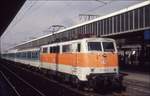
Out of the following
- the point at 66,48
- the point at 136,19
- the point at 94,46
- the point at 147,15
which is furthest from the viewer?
the point at 136,19

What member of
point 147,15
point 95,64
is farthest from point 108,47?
point 147,15

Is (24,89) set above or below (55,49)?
below

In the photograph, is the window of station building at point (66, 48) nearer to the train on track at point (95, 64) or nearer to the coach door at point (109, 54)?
the train on track at point (95, 64)

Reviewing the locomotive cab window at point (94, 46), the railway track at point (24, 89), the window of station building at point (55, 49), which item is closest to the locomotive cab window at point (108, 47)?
the locomotive cab window at point (94, 46)

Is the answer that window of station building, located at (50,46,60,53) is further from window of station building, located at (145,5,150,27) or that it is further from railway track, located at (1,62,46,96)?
window of station building, located at (145,5,150,27)

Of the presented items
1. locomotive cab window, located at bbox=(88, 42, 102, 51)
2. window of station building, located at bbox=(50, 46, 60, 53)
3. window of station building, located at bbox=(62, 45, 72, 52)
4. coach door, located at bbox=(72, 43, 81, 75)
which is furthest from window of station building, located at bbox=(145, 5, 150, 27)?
locomotive cab window, located at bbox=(88, 42, 102, 51)

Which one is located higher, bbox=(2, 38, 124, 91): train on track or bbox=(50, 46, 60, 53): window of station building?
bbox=(50, 46, 60, 53): window of station building

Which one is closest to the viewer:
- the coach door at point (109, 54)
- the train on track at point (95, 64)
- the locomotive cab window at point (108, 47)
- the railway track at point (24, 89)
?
the train on track at point (95, 64)

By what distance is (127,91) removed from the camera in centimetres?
1720

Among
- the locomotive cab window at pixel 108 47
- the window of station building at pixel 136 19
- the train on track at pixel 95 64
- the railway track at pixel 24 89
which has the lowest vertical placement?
the railway track at pixel 24 89

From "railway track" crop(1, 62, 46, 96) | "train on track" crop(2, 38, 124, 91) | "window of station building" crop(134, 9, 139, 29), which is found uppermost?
"window of station building" crop(134, 9, 139, 29)

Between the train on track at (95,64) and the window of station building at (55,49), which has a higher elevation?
the window of station building at (55,49)

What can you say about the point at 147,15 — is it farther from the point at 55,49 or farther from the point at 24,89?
the point at 24,89

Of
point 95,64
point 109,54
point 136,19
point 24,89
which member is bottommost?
point 24,89
